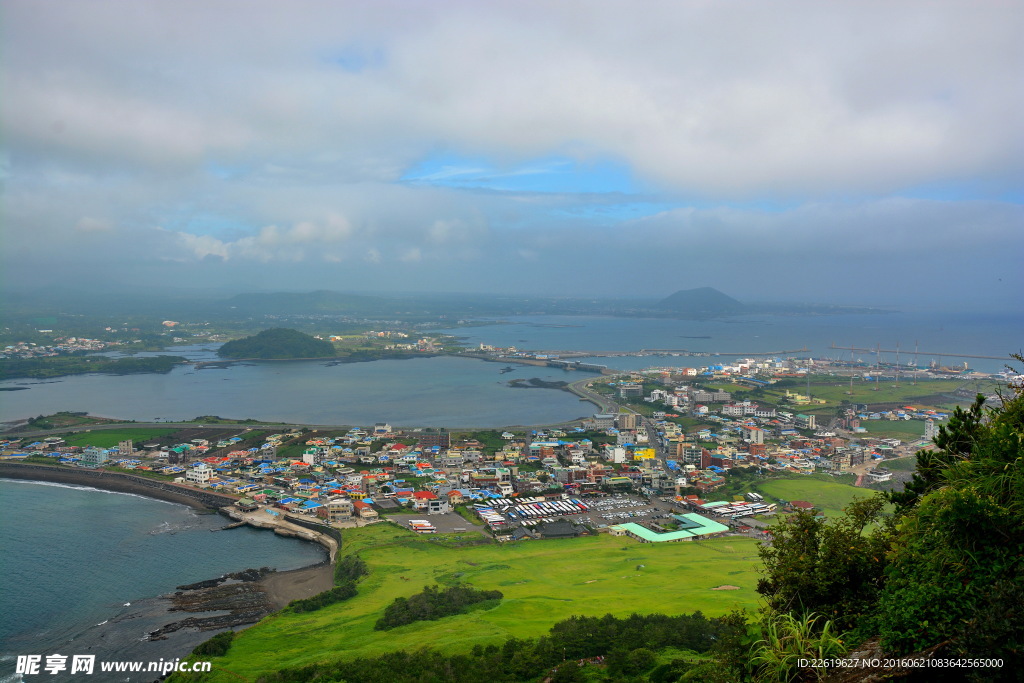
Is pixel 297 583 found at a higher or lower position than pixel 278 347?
lower

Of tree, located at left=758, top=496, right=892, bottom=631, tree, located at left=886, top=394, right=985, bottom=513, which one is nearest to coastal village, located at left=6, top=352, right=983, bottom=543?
tree, located at left=886, top=394, right=985, bottom=513

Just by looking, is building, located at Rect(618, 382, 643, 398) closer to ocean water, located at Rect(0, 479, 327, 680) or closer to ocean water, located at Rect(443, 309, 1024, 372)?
ocean water, located at Rect(443, 309, 1024, 372)

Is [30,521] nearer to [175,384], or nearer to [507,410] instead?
[507,410]

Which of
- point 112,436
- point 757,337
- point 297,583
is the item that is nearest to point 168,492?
point 297,583

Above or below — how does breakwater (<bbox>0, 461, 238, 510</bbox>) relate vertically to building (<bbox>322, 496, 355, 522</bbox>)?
below

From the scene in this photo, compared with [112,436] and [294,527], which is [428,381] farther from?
[294,527]

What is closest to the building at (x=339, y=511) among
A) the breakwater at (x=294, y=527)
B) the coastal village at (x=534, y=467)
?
the coastal village at (x=534, y=467)
